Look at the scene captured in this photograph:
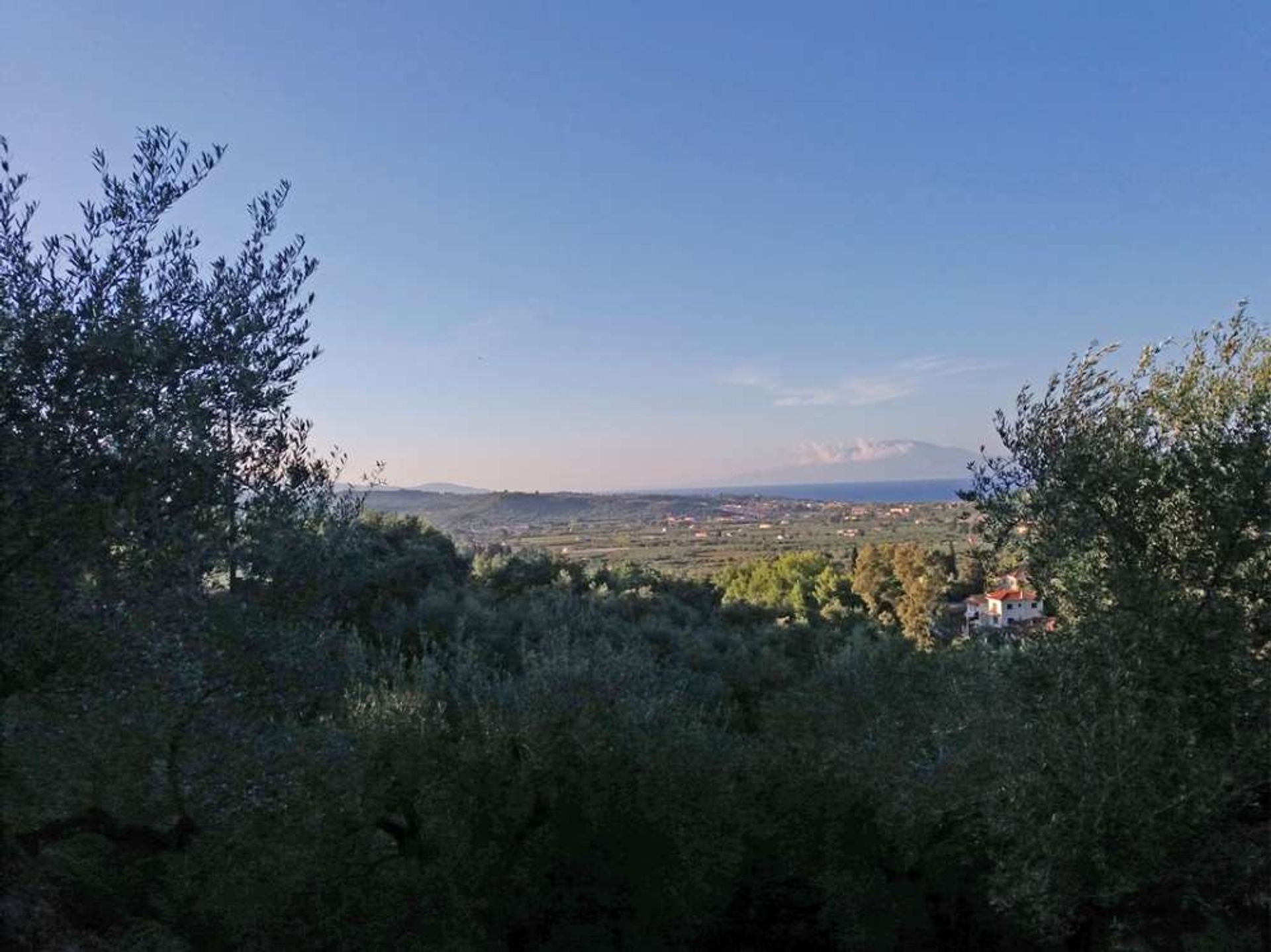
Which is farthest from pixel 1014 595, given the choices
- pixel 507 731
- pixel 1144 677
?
pixel 507 731

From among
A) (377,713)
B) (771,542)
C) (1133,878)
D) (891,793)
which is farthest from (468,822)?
(771,542)

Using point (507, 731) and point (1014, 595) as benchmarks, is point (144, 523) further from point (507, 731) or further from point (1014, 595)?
point (1014, 595)

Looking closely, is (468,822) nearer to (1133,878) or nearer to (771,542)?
(1133,878)

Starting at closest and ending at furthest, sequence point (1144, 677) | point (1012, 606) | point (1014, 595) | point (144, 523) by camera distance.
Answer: point (144, 523) < point (1144, 677) < point (1014, 595) < point (1012, 606)

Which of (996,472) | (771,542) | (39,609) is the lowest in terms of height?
(771,542)

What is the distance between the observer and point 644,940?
10484 mm

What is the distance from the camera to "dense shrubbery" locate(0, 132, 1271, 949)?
578 centimetres

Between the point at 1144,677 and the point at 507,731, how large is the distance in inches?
317

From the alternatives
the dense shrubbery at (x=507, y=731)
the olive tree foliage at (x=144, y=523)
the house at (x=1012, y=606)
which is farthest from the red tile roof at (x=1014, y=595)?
the olive tree foliage at (x=144, y=523)

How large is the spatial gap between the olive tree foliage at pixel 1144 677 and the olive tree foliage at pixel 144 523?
7.07m

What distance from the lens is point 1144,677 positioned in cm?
812

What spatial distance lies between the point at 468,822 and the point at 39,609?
6294 mm

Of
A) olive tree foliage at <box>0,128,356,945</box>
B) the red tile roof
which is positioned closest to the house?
the red tile roof

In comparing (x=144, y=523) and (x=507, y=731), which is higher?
(x=144, y=523)
